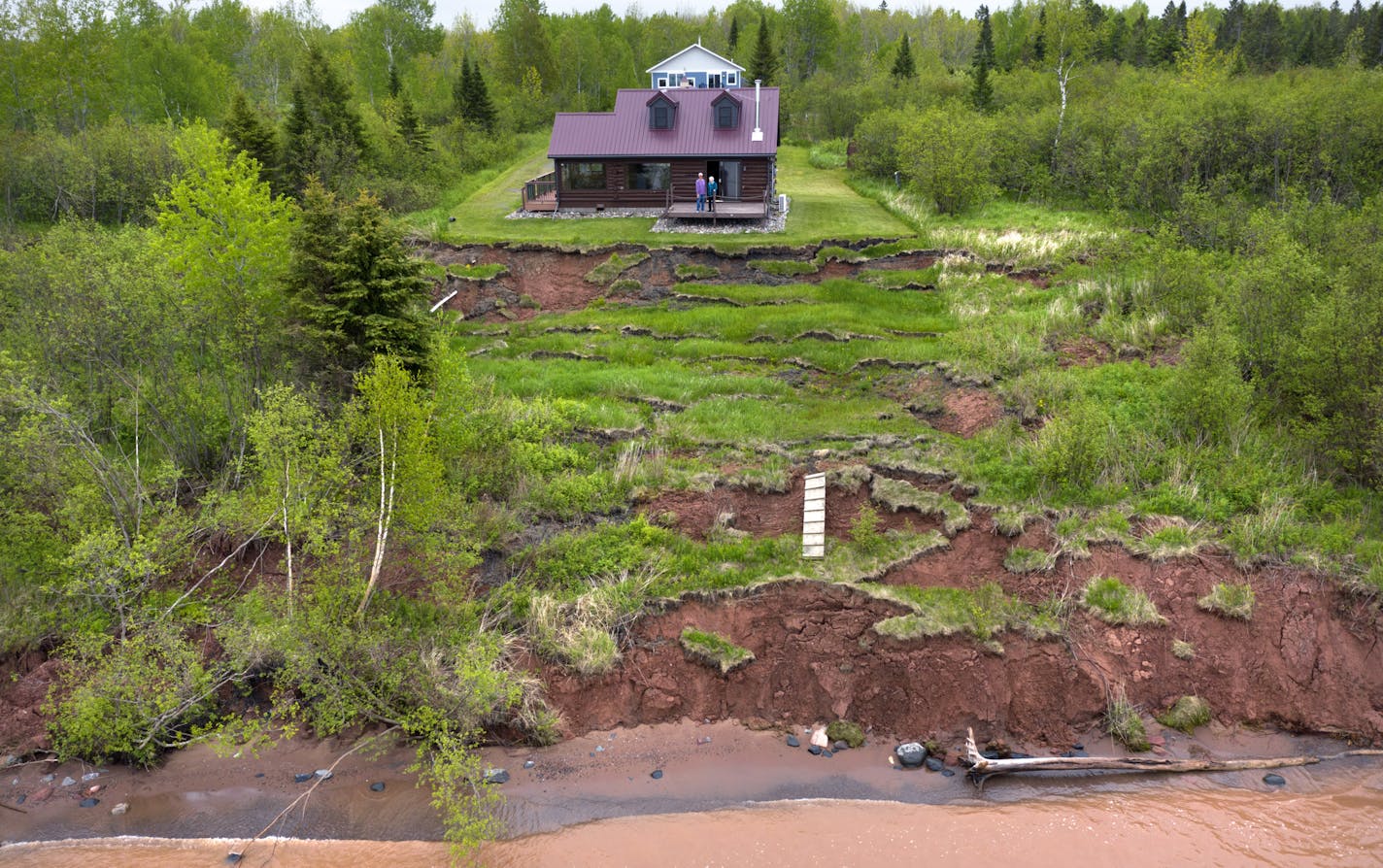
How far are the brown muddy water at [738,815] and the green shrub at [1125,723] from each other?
10.7 inches

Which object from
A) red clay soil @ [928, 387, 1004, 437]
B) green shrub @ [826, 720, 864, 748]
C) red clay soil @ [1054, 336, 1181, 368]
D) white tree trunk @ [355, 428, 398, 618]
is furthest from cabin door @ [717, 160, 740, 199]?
green shrub @ [826, 720, 864, 748]

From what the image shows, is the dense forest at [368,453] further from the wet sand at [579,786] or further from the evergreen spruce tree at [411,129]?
the evergreen spruce tree at [411,129]

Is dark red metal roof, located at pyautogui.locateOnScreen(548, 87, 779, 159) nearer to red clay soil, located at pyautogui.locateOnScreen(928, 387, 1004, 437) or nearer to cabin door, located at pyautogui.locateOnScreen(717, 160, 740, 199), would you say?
cabin door, located at pyautogui.locateOnScreen(717, 160, 740, 199)

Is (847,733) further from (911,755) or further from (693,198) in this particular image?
(693,198)

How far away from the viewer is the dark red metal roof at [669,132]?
108ft

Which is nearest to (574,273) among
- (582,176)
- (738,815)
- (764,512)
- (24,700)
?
(582,176)

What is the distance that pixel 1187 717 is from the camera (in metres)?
11.2

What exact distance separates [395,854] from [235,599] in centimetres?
537

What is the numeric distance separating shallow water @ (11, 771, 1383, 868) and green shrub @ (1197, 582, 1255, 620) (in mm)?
2500

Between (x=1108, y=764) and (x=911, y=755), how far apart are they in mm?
2419

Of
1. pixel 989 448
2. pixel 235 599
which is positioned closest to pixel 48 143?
pixel 235 599

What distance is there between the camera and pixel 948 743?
36.3ft

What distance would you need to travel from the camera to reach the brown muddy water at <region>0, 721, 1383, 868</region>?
9555 mm

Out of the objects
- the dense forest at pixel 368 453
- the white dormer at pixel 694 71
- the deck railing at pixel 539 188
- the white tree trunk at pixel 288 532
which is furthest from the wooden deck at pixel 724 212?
the white tree trunk at pixel 288 532
